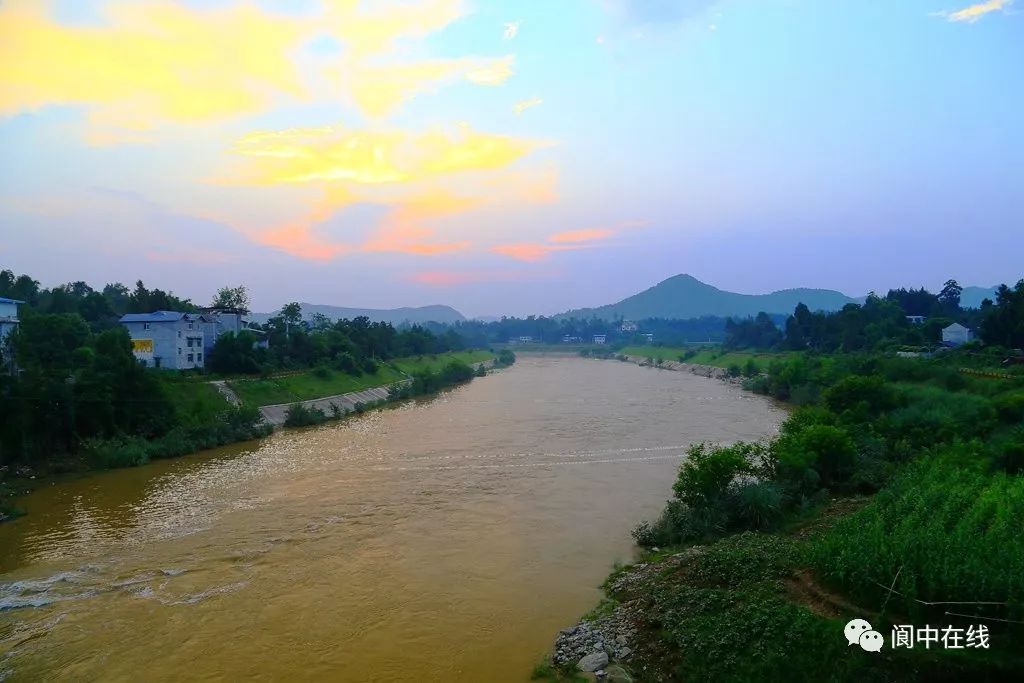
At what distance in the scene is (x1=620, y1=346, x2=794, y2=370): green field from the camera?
5778cm

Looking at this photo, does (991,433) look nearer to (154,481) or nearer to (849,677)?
(849,677)

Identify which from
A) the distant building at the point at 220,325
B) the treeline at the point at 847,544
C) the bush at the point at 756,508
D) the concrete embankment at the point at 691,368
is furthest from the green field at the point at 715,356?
the bush at the point at 756,508

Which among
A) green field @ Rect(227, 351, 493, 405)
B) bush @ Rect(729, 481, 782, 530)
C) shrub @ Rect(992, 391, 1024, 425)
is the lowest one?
bush @ Rect(729, 481, 782, 530)

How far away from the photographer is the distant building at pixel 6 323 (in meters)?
25.5

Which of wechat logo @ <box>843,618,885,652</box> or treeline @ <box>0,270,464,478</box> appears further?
treeline @ <box>0,270,464,478</box>

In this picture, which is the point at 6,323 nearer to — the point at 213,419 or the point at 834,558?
the point at 213,419

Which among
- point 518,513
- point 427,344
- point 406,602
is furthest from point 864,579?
point 427,344

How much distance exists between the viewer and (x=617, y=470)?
20922mm

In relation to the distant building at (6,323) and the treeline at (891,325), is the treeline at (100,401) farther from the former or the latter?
the treeline at (891,325)

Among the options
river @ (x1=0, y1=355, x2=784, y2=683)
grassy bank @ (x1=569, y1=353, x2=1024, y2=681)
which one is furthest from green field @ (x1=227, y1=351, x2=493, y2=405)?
grassy bank @ (x1=569, y1=353, x2=1024, y2=681)

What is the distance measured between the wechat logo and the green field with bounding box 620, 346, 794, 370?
160 feet

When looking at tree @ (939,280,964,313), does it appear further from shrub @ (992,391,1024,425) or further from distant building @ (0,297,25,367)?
distant building @ (0,297,25,367)

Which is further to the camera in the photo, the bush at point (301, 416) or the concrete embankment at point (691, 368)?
the concrete embankment at point (691, 368)

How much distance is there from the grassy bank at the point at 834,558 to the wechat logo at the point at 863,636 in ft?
0.29
